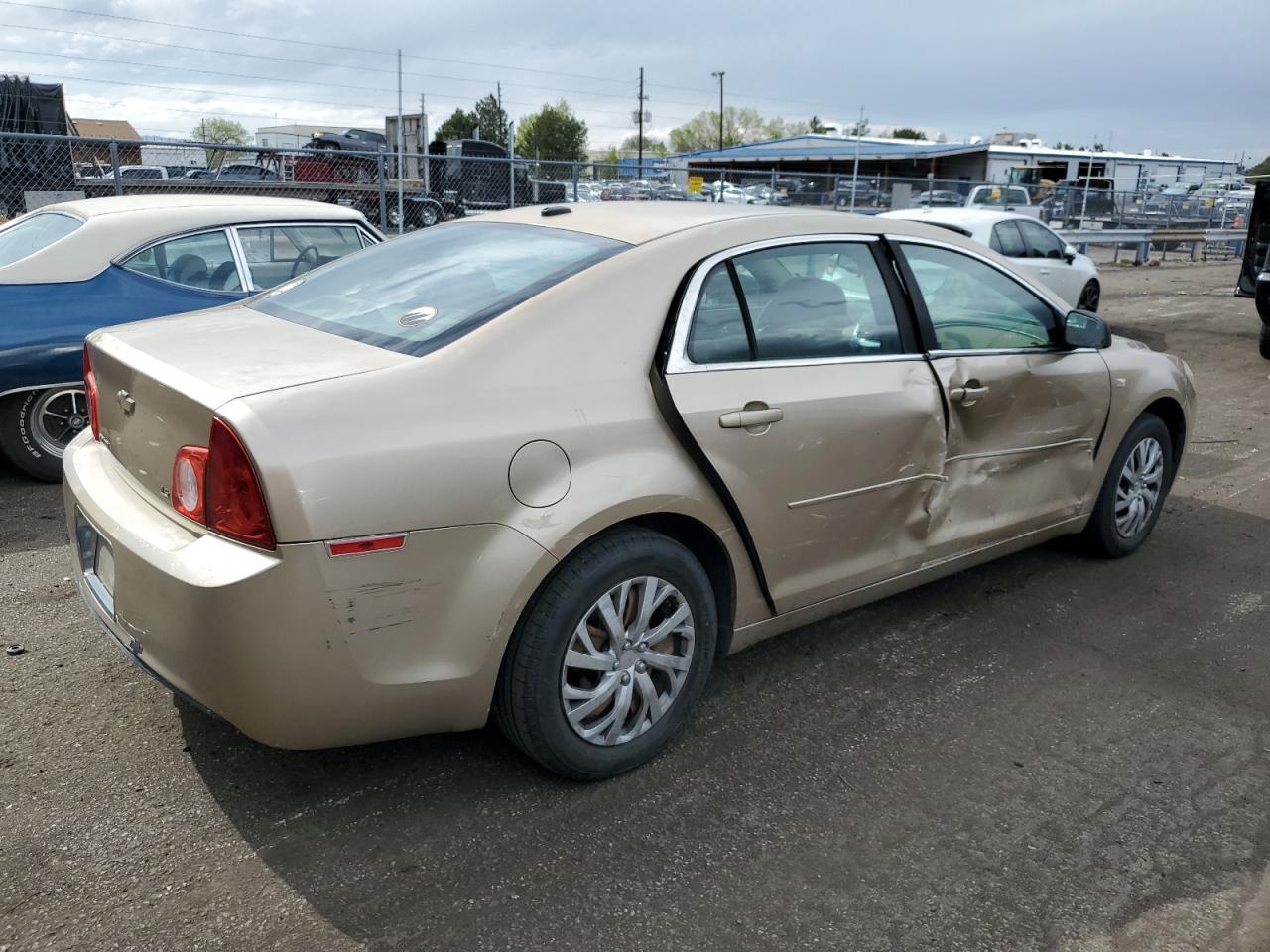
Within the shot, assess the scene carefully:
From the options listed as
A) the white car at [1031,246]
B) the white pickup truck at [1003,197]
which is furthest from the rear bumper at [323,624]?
the white pickup truck at [1003,197]

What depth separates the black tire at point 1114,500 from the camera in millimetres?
4789

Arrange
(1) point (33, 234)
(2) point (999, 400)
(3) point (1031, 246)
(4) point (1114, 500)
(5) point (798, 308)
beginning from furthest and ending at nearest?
(3) point (1031, 246) → (1) point (33, 234) → (4) point (1114, 500) → (2) point (999, 400) → (5) point (798, 308)

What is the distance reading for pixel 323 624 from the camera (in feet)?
8.09

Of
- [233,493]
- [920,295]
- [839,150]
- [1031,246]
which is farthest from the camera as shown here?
[839,150]

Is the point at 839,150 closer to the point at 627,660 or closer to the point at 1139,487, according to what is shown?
the point at 1139,487

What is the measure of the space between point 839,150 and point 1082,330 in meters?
59.5

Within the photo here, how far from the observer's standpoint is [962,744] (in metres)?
3.37

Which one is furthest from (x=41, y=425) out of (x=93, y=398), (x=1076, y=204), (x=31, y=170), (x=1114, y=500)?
(x=1076, y=204)

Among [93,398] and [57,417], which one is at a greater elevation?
[93,398]

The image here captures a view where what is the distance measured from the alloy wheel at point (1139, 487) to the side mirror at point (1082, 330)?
0.76 m

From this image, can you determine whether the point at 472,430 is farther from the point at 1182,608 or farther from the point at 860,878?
the point at 1182,608

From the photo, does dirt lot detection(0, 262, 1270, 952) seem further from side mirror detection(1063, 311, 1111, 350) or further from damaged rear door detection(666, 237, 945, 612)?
side mirror detection(1063, 311, 1111, 350)

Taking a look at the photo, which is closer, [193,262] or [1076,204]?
[193,262]

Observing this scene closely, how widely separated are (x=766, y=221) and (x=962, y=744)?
1794 mm
